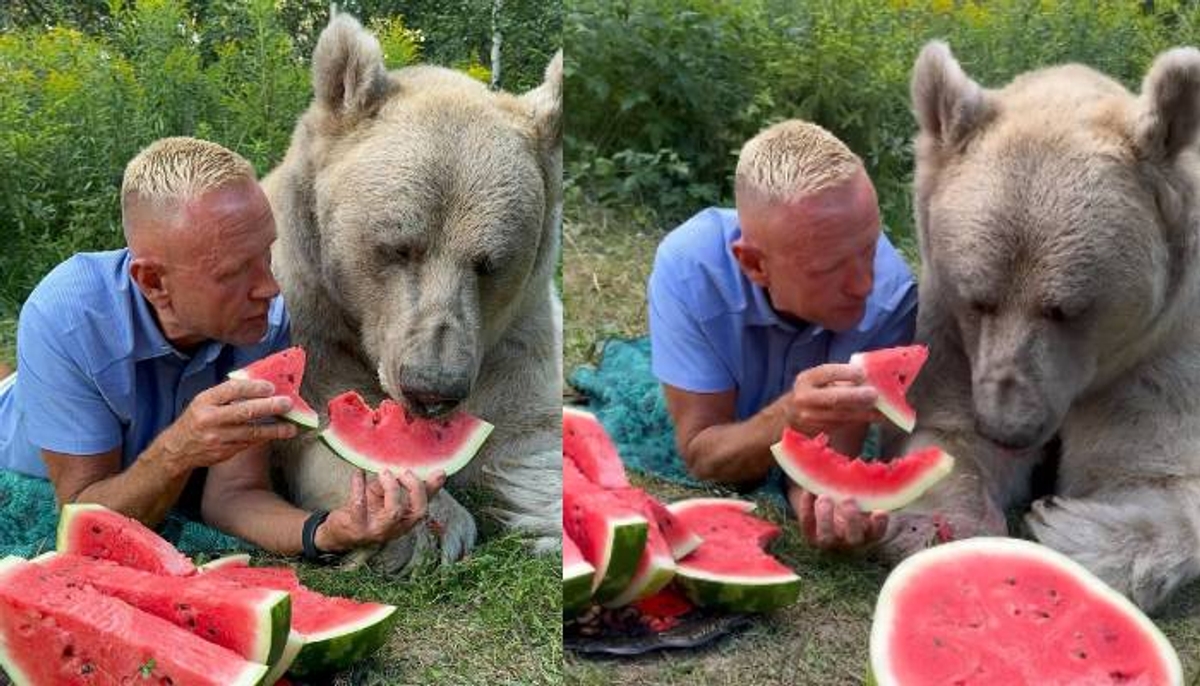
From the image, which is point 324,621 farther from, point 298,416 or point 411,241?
point 411,241

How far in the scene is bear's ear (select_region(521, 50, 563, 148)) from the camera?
6.13 feet

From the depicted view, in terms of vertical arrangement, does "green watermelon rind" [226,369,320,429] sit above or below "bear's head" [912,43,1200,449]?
below

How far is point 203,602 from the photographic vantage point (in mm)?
1595

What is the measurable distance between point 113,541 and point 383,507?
385mm

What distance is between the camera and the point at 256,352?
6.58 feet

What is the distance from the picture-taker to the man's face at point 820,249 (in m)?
1.66

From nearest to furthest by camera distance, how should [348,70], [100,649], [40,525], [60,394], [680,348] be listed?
[100,649] < [60,394] < [40,525] < [348,70] < [680,348]

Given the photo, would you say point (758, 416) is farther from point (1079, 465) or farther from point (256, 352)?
point (256, 352)

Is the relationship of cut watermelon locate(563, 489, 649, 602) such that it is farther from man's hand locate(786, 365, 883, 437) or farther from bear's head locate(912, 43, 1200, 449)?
bear's head locate(912, 43, 1200, 449)

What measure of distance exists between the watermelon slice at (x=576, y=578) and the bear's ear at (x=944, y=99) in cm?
87

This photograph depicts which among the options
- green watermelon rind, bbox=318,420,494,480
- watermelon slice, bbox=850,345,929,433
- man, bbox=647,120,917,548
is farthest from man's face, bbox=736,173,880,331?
green watermelon rind, bbox=318,420,494,480

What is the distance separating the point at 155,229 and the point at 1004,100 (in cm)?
130

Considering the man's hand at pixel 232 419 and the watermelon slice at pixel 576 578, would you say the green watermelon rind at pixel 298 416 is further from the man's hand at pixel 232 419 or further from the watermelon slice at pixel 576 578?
the watermelon slice at pixel 576 578

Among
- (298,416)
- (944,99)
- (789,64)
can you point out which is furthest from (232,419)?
(944,99)
